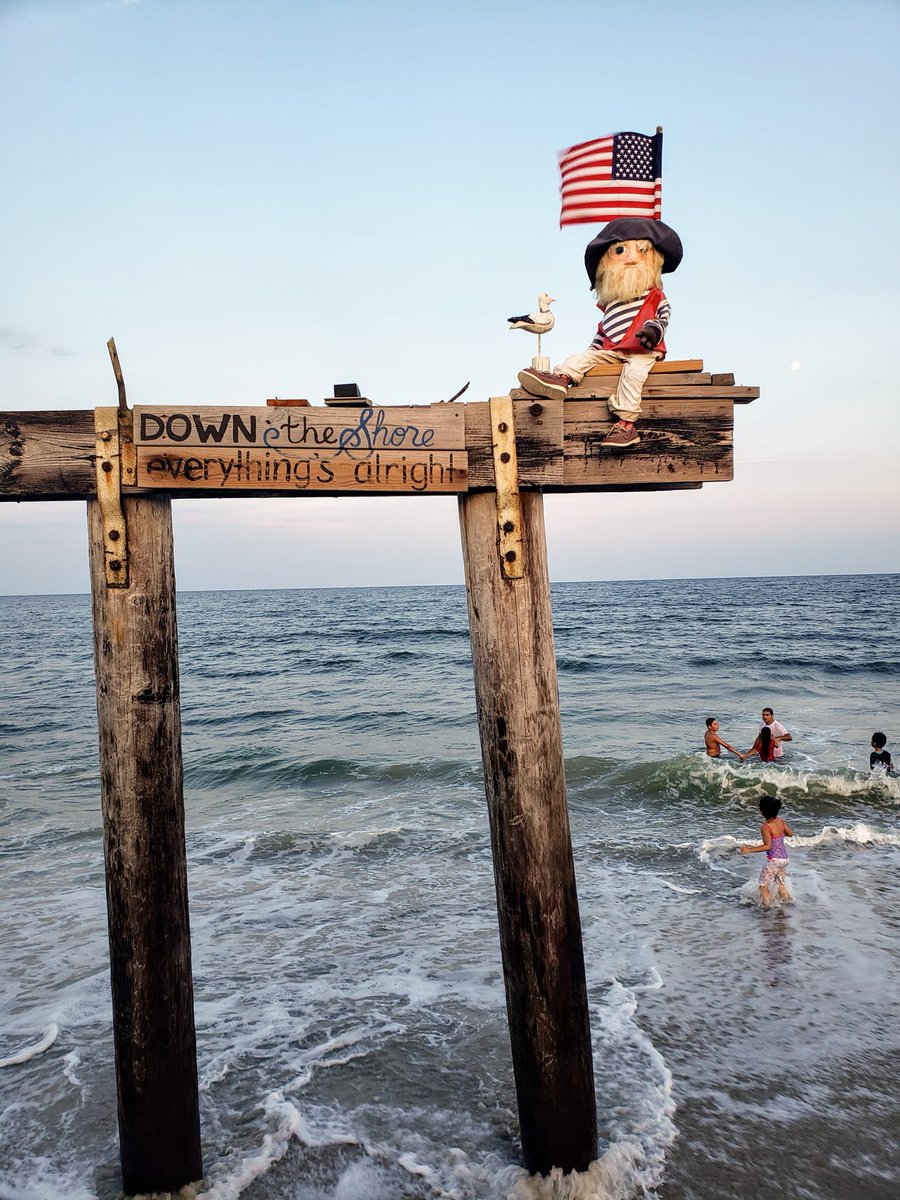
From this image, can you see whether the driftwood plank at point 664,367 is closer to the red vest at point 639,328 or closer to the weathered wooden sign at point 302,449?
the red vest at point 639,328

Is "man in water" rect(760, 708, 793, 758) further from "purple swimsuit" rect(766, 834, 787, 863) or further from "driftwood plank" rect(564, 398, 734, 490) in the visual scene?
"driftwood plank" rect(564, 398, 734, 490)

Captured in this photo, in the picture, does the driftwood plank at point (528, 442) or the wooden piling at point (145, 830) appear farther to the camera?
the driftwood plank at point (528, 442)

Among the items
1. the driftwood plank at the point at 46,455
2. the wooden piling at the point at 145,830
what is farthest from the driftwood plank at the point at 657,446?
the driftwood plank at the point at 46,455

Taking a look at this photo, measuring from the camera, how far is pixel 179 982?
3672 mm

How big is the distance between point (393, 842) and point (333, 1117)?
606 cm

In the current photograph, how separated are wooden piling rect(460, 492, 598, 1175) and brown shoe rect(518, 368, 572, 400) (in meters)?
0.47

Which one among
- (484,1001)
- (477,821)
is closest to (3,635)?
(477,821)

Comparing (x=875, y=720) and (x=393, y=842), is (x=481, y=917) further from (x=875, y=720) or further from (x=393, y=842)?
(x=875, y=720)

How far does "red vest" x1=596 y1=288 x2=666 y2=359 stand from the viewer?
3.77 metres

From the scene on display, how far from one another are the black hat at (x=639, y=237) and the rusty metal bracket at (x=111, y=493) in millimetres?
2522

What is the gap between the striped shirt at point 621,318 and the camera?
386 centimetres

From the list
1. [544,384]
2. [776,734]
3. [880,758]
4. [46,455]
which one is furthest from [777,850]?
[46,455]

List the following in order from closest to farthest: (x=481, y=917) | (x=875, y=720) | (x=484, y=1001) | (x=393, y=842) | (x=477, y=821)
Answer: (x=484, y=1001) → (x=481, y=917) → (x=393, y=842) → (x=477, y=821) → (x=875, y=720)

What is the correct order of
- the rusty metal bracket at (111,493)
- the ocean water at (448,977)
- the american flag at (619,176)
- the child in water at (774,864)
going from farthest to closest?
the child in water at (774,864) < the ocean water at (448,977) < the american flag at (619,176) < the rusty metal bracket at (111,493)
